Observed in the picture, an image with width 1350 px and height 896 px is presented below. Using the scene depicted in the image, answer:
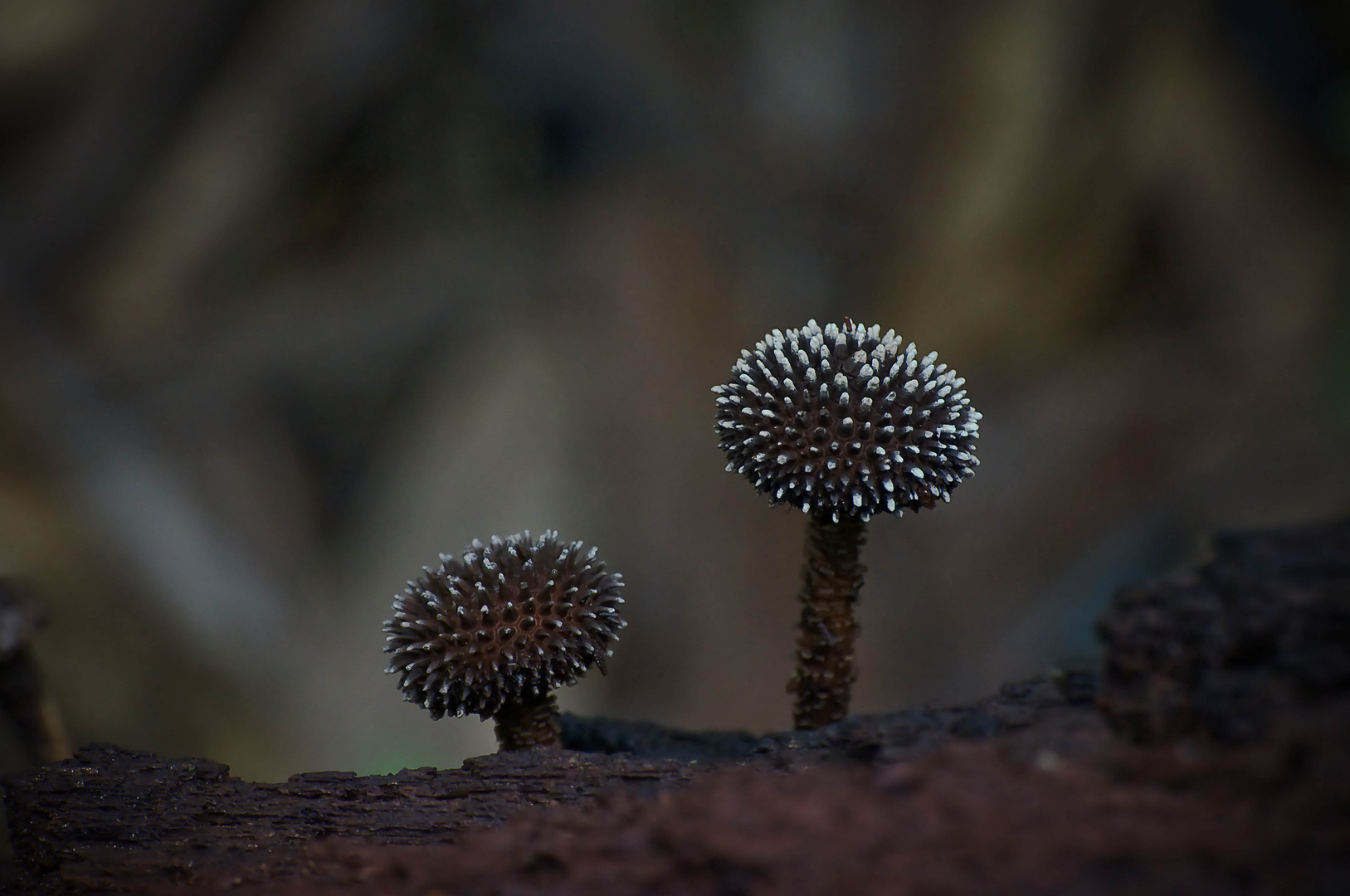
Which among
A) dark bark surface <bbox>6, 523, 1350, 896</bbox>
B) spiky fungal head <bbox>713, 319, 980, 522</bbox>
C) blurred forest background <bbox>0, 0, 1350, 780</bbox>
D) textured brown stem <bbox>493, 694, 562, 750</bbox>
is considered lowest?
Result: dark bark surface <bbox>6, 523, 1350, 896</bbox>

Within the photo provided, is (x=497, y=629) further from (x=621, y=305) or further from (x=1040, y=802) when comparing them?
(x=621, y=305)

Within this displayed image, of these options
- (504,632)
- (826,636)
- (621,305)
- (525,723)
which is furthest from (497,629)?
(621,305)

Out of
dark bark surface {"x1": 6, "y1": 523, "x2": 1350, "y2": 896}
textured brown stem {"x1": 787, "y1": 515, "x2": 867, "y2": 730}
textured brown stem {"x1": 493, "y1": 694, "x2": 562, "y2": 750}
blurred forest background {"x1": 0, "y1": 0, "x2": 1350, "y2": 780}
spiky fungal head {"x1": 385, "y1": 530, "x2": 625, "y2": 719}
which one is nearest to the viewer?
dark bark surface {"x1": 6, "y1": 523, "x2": 1350, "y2": 896}

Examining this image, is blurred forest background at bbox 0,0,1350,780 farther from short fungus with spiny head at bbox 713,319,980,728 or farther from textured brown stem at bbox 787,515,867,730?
short fungus with spiny head at bbox 713,319,980,728

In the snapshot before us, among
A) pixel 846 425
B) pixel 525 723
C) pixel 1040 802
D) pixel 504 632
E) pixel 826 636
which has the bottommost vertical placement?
pixel 1040 802

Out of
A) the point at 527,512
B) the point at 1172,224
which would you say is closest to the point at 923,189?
the point at 1172,224

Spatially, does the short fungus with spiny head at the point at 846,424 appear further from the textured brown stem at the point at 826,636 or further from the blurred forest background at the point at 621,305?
the blurred forest background at the point at 621,305

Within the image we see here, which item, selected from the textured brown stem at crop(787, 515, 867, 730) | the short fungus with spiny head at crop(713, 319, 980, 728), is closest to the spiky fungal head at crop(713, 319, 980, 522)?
the short fungus with spiny head at crop(713, 319, 980, 728)
